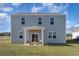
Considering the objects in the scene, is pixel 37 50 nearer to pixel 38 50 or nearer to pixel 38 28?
pixel 38 50

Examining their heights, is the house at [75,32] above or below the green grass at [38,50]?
above

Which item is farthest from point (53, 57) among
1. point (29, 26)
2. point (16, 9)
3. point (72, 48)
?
point (29, 26)

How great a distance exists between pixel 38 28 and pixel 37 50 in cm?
371

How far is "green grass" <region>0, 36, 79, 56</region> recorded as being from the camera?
16047 mm

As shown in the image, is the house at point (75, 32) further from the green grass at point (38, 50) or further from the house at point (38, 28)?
the house at point (38, 28)

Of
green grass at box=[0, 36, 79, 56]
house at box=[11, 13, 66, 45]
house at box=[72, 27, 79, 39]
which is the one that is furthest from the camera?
house at box=[11, 13, 66, 45]

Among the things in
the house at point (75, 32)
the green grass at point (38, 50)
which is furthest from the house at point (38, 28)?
the house at point (75, 32)

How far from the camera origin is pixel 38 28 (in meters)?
20.2

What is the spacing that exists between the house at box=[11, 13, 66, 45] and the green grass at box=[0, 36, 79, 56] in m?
1.12

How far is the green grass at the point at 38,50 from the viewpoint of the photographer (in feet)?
52.6

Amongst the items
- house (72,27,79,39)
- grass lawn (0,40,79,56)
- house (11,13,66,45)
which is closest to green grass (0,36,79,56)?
grass lawn (0,40,79,56)

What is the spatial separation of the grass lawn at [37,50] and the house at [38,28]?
1.14 metres

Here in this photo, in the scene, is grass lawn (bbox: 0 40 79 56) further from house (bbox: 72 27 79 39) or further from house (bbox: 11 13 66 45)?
house (bbox: 11 13 66 45)

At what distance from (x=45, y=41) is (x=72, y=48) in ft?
6.00
